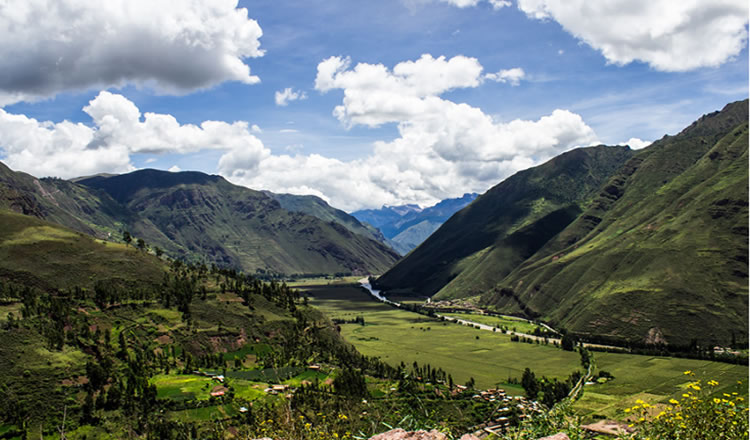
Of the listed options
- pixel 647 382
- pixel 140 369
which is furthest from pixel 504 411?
pixel 647 382

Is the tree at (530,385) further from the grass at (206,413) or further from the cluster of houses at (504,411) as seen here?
the grass at (206,413)

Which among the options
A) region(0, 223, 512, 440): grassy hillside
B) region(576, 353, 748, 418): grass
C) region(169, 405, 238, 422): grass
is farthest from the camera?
region(576, 353, 748, 418): grass

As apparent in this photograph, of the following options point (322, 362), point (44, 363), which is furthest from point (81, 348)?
point (322, 362)

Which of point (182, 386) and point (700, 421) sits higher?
point (700, 421)

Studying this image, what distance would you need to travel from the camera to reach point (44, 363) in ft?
408

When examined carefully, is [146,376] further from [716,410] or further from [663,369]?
[663,369]

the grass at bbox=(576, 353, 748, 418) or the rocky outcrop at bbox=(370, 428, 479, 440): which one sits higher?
the rocky outcrop at bbox=(370, 428, 479, 440)

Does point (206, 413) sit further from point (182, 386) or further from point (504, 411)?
point (504, 411)

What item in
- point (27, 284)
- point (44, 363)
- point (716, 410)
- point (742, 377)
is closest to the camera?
point (716, 410)

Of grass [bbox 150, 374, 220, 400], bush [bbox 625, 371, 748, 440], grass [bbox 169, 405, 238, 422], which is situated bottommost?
grass [bbox 169, 405, 238, 422]

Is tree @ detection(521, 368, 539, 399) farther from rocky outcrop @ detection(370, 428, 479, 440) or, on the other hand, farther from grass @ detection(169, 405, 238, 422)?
rocky outcrop @ detection(370, 428, 479, 440)

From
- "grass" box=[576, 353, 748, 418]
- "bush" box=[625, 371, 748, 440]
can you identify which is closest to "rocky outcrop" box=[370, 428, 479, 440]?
"bush" box=[625, 371, 748, 440]

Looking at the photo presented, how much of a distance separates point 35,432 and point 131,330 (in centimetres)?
6881

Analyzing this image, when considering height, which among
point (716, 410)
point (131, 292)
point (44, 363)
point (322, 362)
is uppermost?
point (716, 410)
